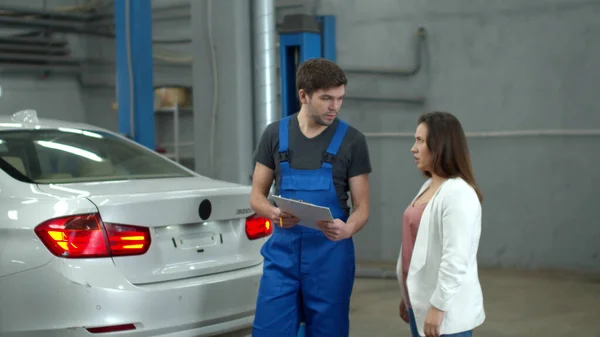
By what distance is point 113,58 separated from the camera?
32.2 feet

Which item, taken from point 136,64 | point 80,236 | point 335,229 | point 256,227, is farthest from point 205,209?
point 136,64

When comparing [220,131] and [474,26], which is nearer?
[220,131]

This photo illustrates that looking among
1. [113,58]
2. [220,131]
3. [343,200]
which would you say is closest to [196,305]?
[343,200]

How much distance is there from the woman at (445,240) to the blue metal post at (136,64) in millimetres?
3840

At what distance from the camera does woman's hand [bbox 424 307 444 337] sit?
244 cm

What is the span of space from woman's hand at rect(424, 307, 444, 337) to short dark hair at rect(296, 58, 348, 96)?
910mm

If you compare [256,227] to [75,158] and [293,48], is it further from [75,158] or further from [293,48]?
[293,48]

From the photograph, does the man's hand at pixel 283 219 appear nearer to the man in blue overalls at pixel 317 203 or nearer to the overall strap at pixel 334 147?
the man in blue overalls at pixel 317 203

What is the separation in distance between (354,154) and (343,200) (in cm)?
18

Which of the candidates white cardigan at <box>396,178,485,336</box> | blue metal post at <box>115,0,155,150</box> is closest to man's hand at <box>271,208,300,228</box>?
white cardigan at <box>396,178,485,336</box>

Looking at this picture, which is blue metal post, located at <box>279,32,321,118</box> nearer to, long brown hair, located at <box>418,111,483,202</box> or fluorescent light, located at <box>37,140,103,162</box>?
fluorescent light, located at <box>37,140,103,162</box>

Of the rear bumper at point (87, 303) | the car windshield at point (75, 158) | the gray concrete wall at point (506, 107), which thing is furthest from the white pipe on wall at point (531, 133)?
the rear bumper at point (87, 303)

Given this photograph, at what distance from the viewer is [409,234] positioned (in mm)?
2711

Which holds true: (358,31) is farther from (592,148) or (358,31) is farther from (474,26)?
(592,148)
